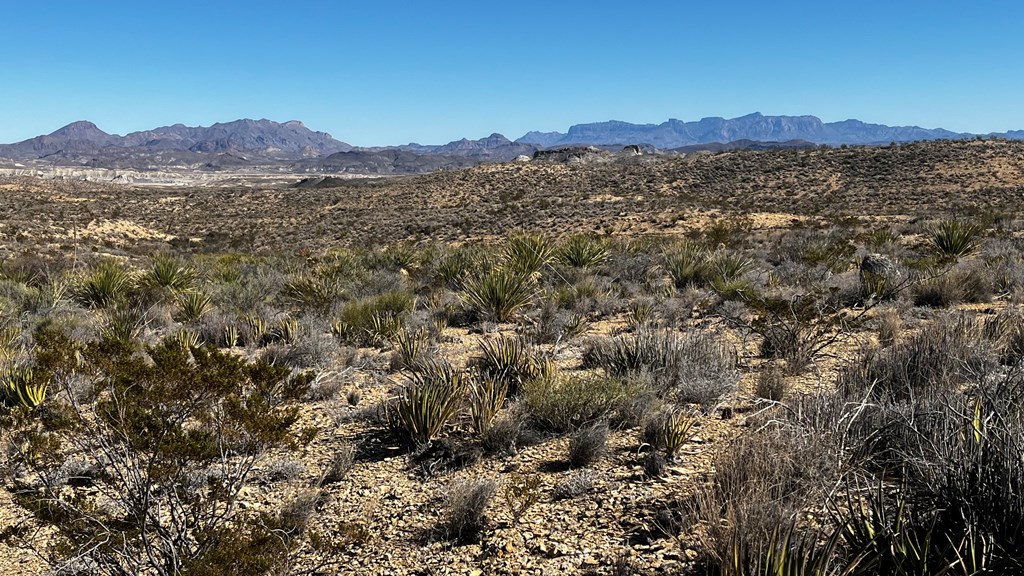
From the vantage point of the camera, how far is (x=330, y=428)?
5.07 m

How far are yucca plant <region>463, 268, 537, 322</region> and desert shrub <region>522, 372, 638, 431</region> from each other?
4128 mm

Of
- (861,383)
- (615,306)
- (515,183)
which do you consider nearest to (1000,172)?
(515,183)

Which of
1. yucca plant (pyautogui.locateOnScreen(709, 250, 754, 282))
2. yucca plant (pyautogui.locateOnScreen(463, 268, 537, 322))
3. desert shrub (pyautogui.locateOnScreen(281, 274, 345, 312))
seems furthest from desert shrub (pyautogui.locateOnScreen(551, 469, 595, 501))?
Answer: yucca plant (pyautogui.locateOnScreen(709, 250, 754, 282))

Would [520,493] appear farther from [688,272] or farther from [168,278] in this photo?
[168,278]

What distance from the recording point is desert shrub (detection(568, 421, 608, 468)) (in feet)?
13.7

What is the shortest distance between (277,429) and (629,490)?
7.13 feet

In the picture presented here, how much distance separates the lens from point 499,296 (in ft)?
29.6

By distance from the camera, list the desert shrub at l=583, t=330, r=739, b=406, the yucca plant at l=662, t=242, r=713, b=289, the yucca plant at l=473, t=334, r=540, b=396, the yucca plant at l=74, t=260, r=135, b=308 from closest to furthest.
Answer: the desert shrub at l=583, t=330, r=739, b=406 → the yucca plant at l=473, t=334, r=540, b=396 → the yucca plant at l=74, t=260, r=135, b=308 → the yucca plant at l=662, t=242, r=713, b=289

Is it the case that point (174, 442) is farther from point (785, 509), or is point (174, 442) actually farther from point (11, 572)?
point (785, 509)

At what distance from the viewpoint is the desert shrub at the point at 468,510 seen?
11.3 feet

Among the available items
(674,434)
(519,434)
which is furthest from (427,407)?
(674,434)

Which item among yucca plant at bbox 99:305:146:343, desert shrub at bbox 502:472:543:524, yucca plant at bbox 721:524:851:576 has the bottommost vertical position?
desert shrub at bbox 502:472:543:524

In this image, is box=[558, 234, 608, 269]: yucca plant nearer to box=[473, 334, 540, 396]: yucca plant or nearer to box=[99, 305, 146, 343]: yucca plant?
box=[473, 334, 540, 396]: yucca plant

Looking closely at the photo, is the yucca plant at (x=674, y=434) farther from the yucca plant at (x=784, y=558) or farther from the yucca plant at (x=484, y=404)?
the yucca plant at (x=784, y=558)
